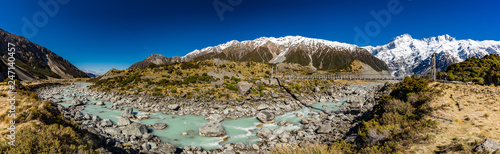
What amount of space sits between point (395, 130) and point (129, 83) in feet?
146

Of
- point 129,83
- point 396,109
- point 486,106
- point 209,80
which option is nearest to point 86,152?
point 396,109

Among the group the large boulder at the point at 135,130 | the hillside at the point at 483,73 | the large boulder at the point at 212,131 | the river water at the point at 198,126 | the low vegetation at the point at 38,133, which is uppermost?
the hillside at the point at 483,73

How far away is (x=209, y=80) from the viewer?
3881cm

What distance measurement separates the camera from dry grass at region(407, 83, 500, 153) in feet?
30.2

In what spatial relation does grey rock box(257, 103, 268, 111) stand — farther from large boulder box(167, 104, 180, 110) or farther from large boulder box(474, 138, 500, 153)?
large boulder box(474, 138, 500, 153)

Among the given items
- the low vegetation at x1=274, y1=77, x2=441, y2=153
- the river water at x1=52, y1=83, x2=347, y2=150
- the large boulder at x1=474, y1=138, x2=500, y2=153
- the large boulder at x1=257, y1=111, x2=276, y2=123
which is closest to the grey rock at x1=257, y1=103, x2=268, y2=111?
the river water at x1=52, y1=83, x2=347, y2=150

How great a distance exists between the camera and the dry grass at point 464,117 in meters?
9.20

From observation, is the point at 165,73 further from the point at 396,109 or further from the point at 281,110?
the point at 396,109

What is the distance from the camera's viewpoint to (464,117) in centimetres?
1194

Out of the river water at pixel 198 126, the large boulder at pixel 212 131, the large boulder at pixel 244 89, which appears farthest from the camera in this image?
the large boulder at pixel 244 89

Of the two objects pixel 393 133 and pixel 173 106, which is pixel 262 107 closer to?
pixel 173 106

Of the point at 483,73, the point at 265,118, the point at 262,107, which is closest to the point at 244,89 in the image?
the point at 262,107

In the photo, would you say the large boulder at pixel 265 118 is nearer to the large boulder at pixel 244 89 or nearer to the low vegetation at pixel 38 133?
the large boulder at pixel 244 89

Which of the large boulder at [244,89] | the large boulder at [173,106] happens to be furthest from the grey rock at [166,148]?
the large boulder at [244,89]
